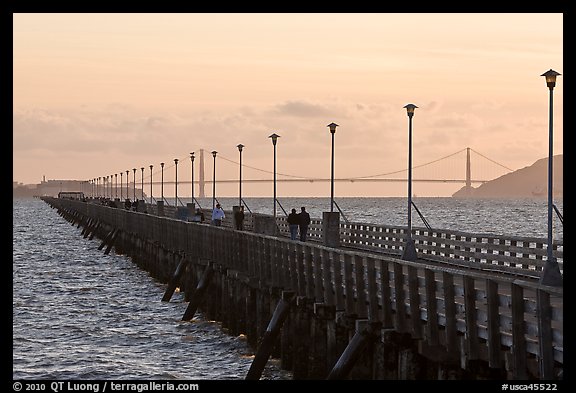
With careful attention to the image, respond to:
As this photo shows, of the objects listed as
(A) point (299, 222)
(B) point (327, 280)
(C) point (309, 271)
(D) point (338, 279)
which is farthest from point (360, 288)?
(A) point (299, 222)

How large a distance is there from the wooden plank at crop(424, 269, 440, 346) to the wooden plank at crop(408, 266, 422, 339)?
1.45 feet

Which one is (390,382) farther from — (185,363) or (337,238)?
(337,238)

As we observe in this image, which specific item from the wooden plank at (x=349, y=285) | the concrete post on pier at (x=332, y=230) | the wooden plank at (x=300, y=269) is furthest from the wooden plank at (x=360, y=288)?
the concrete post on pier at (x=332, y=230)

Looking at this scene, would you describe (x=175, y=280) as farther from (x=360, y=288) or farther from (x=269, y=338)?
(x=360, y=288)

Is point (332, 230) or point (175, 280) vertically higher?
point (332, 230)

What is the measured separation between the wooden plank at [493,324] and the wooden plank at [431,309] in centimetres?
193

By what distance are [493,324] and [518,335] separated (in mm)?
732

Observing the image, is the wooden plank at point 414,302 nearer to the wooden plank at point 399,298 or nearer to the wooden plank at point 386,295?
the wooden plank at point 399,298

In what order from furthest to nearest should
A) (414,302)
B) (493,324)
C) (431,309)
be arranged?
(414,302)
(431,309)
(493,324)

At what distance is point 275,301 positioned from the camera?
101ft

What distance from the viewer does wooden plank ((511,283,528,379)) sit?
1605cm

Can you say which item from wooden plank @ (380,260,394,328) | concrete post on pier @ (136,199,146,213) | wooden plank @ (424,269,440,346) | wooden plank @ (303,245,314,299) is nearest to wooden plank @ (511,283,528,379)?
wooden plank @ (424,269,440,346)

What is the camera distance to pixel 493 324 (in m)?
16.8
